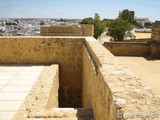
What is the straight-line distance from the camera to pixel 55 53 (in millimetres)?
8406

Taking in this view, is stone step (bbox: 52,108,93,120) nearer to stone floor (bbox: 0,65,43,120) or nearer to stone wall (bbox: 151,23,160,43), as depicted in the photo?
stone floor (bbox: 0,65,43,120)

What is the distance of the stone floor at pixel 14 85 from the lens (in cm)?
454

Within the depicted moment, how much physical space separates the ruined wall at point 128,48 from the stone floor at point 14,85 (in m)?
14.0

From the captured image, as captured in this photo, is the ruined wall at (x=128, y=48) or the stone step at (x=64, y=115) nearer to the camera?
Answer: the stone step at (x=64, y=115)

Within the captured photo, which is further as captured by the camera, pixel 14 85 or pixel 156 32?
pixel 156 32

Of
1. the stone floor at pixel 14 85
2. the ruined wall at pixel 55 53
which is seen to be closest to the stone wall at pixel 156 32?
the ruined wall at pixel 55 53

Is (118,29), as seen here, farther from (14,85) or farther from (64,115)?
(64,115)

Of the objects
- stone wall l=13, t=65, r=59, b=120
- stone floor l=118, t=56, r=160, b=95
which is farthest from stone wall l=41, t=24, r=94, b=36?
stone wall l=13, t=65, r=59, b=120

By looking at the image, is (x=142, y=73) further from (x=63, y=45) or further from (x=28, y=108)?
Result: (x=28, y=108)

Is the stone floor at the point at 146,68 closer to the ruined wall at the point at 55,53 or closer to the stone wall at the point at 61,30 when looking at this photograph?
the stone wall at the point at 61,30

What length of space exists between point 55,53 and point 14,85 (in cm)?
272

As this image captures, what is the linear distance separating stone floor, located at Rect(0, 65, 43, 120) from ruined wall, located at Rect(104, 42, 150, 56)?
13999 mm

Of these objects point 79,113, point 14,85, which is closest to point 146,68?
point 14,85

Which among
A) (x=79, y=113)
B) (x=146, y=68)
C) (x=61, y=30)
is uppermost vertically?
(x=61, y=30)
